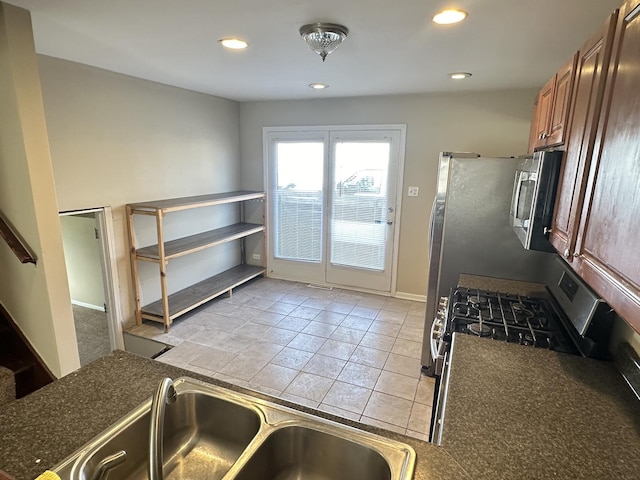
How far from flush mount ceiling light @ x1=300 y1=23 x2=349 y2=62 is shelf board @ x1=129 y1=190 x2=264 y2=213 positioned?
2058 mm

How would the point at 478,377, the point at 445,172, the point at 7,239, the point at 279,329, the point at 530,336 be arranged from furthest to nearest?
the point at 279,329, the point at 445,172, the point at 7,239, the point at 530,336, the point at 478,377

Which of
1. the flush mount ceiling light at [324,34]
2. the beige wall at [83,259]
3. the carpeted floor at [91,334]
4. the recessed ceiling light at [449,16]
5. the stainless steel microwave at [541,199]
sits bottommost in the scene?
the carpeted floor at [91,334]

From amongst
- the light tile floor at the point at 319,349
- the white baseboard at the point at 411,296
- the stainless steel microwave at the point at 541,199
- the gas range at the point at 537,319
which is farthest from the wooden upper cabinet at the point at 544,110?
the white baseboard at the point at 411,296

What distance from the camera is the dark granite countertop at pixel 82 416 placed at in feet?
2.95

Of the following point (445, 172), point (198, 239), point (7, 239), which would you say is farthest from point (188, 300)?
point (445, 172)

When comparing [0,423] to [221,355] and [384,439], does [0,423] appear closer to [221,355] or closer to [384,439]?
[384,439]

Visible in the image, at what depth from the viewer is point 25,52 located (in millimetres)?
1924

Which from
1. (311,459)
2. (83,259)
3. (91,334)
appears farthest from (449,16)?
(83,259)

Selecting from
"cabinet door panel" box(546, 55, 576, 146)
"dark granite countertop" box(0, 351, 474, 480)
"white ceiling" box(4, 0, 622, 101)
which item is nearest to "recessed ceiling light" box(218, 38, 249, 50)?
"white ceiling" box(4, 0, 622, 101)

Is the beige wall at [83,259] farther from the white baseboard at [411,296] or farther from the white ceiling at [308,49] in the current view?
the white baseboard at [411,296]

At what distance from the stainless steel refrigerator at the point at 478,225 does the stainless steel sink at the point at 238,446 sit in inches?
71.3

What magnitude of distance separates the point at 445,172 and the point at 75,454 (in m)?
2.43

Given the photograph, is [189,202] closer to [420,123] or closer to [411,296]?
[420,123]

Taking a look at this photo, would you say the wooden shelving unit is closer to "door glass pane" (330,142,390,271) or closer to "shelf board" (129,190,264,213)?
"shelf board" (129,190,264,213)
